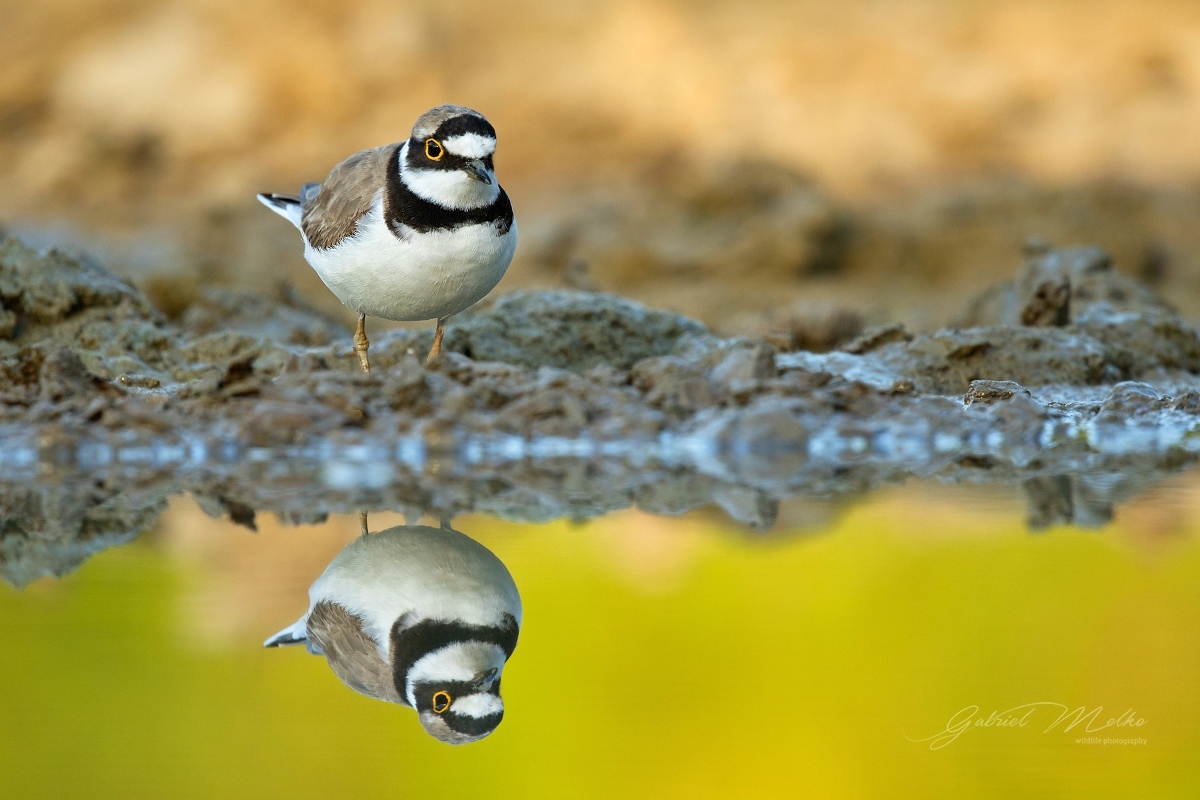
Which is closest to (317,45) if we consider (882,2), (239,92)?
(239,92)

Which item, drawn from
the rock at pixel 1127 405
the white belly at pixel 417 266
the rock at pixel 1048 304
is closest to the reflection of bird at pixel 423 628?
the white belly at pixel 417 266

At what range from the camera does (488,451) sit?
4.74m

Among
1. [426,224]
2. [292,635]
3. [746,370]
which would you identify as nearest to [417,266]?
[426,224]

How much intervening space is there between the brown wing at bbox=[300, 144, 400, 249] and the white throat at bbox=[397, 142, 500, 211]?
0.72 ft

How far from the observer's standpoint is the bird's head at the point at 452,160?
5.04m

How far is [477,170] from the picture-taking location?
5031 millimetres

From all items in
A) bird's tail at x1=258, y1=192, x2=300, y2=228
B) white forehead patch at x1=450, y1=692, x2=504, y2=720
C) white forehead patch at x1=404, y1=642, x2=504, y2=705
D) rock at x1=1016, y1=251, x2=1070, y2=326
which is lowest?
white forehead patch at x1=450, y1=692, x2=504, y2=720

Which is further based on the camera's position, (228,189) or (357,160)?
(228,189)

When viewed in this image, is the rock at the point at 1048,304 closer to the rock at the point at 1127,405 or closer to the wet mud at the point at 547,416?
the wet mud at the point at 547,416

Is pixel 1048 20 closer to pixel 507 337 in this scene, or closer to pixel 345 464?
pixel 507 337

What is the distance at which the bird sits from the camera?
509 cm

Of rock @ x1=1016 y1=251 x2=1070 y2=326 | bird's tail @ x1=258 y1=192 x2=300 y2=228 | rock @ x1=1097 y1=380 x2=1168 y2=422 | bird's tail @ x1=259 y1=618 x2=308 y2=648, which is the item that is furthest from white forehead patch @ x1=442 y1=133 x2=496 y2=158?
rock @ x1=1016 y1=251 x2=1070 y2=326

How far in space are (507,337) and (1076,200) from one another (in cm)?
836

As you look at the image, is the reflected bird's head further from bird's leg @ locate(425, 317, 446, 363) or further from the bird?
bird's leg @ locate(425, 317, 446, 363)
